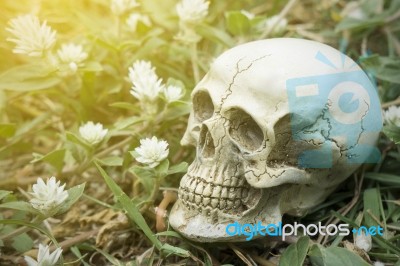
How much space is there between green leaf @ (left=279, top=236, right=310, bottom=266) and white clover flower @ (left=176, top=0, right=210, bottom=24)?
0.69 m

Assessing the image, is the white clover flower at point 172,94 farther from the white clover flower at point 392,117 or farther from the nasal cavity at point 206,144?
the white clover flower at point 392,117

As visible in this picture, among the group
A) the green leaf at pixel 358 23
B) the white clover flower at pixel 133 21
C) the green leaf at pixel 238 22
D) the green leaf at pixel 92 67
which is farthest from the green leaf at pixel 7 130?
the green leaf at pixel 358 23

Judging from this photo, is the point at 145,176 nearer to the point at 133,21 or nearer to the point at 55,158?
the point at 55,158

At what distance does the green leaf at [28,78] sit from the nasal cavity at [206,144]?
459 mm

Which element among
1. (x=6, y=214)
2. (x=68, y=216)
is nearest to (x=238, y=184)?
(x=68, y=216)

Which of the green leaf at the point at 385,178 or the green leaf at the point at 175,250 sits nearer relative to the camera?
the green leaf at the point at 175,250

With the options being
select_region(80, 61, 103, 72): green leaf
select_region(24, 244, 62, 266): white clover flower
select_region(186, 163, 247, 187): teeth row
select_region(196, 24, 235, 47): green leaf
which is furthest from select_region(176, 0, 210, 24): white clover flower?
select_region(24, 244, 62, 266): white clover flower

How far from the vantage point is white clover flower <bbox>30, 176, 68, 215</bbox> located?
1034mm

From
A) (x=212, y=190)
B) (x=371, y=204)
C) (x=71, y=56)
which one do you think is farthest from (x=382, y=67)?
(x=71, y=56)

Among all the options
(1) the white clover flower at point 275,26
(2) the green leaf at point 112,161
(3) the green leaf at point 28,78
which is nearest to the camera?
(2) the green leaf at point 112,161

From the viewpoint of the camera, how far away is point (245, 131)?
1112 mm

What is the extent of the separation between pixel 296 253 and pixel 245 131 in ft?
0.95

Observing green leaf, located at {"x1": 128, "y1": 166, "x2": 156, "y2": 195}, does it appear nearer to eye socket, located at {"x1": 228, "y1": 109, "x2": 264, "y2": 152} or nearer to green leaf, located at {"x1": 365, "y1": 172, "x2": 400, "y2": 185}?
eye socket, located at {"x1": 228, "y1": 109, "x2": 264, "y2": 152}

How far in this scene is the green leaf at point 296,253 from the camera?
1.05 m
